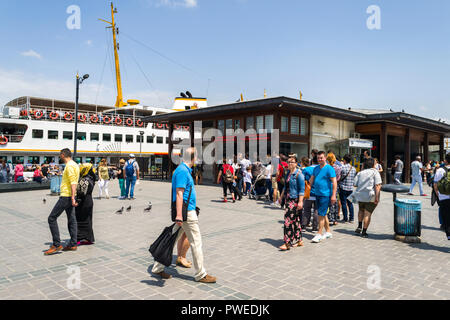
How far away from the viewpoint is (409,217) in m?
6.71

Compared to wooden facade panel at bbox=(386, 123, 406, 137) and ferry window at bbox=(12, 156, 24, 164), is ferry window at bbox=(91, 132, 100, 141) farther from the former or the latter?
→ wooden facade panel at bbox=(386, 123, 406, 137)

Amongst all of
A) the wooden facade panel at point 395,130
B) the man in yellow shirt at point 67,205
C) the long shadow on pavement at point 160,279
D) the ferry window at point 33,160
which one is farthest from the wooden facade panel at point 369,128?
the ferry window at point 33,160

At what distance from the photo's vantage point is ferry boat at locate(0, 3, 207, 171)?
28.8 m

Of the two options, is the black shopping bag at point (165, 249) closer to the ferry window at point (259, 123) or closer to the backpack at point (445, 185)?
the backpack at point (445, 185)

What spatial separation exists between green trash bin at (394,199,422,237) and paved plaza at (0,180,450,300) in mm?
309

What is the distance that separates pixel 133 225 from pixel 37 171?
13808 millimetres

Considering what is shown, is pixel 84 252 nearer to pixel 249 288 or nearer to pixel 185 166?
pixel 185 166

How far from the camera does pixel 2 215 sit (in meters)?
9.77

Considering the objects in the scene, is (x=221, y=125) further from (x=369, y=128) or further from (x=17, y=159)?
(x=17, y=159)

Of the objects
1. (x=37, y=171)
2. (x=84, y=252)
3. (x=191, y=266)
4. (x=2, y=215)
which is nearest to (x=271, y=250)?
(x=191, y=266)

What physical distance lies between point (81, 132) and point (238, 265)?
30815mm

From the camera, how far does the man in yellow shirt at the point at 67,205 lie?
5.79 meters

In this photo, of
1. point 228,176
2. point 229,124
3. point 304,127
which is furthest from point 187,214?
point 229,124

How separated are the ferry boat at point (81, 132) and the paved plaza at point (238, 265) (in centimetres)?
1860
